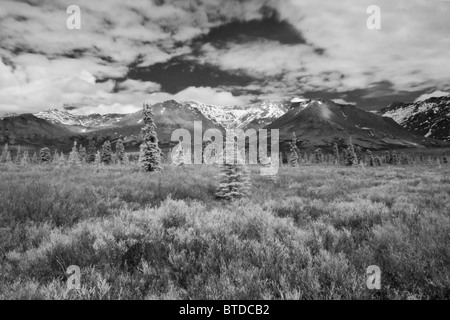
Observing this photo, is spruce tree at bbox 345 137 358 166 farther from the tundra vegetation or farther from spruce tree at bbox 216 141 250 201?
the tundra vegetation

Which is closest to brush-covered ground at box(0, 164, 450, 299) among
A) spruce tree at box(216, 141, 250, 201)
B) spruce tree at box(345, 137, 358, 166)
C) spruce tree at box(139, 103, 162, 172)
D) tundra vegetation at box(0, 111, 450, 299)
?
tundra vegetation at box(0, 111, 450, 299)

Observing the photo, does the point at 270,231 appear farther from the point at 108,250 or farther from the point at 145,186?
the point at 145,186

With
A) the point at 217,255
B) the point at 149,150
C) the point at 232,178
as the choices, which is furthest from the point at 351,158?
the point at 217,255

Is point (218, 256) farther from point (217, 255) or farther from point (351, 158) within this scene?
point (351, 158)

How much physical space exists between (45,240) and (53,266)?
143 centimetres

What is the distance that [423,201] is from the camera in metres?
9.70

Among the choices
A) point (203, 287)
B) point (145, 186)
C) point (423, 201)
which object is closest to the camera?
point (203, 287)

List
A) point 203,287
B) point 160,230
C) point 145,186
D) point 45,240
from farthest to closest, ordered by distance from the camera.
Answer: point 145,186, point 160,230, point 45,240, point 203,287

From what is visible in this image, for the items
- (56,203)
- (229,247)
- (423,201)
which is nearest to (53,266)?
(229,247)

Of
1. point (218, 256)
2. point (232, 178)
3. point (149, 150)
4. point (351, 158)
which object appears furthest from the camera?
point (351, 158)

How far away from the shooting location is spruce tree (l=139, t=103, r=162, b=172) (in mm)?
24688

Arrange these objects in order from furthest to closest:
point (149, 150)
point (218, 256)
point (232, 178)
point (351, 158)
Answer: point (351, 158)
point (149, 150)
point (232, 178)
point (218, 256)

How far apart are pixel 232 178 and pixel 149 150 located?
43.7ft

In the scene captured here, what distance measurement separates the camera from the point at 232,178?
1422 centimetres
